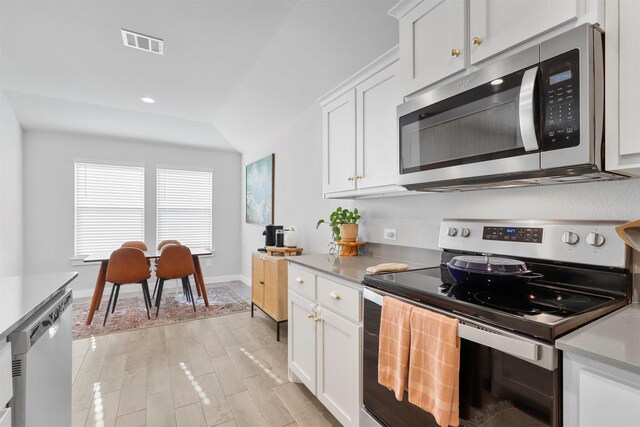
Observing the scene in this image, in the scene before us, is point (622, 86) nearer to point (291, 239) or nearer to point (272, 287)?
point (272, 287)

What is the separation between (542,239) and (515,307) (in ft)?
1.64

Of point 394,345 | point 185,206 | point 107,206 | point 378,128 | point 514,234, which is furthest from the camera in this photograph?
point 185,206

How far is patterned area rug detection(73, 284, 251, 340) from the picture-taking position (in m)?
3.37

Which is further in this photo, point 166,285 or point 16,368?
point 166,285

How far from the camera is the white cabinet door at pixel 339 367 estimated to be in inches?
60.7

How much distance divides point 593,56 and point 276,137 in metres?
3.65

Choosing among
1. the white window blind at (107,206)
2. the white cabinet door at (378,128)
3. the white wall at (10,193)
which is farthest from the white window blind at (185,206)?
the white cabinet door at (378,128)

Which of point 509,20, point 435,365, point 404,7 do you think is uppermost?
point 404,7

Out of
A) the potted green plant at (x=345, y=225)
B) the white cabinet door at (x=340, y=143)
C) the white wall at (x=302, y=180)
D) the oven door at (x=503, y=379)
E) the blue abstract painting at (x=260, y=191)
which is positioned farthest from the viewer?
the blue abstract painting at (x=260, y=191)

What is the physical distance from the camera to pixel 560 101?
3.30ft

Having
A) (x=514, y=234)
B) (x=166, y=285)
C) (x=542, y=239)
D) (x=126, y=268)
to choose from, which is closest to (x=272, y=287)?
(x=126, y=268)

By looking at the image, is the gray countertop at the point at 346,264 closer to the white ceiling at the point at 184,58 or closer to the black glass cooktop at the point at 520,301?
the black glass cooktop at the point at 520,301

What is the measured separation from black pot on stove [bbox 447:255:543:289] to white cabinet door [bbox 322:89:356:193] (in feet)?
3.39

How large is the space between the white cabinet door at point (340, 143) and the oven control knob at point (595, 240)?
4.07 ft
